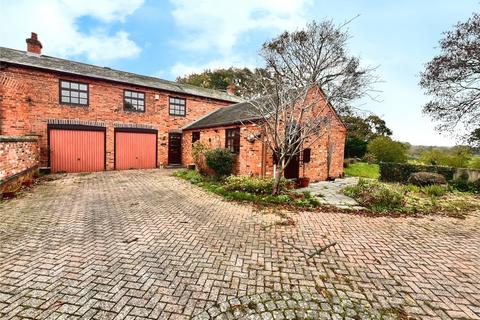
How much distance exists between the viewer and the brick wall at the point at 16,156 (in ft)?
23.6

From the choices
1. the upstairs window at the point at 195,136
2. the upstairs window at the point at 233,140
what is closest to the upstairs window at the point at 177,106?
the upstairs window at the point at 195,136

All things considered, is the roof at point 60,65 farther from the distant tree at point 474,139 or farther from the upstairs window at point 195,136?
the distant tree at point 474,139

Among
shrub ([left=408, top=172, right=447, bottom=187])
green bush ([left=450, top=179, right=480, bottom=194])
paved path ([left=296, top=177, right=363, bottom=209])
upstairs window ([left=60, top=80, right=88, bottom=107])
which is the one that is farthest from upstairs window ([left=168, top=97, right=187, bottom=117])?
green bush ([left=450, top=179, right=480, bottom=194])

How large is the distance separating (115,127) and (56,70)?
4.05 meters

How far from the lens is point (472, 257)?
399cm

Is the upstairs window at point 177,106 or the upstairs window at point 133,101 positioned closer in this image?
the upstairs window at point 133,101

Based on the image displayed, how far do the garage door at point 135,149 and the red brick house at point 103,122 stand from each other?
0.06 metres

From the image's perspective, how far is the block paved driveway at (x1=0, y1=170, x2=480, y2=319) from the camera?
2520 millimetres

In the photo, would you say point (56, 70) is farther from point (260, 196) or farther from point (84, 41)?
point (260, 196)

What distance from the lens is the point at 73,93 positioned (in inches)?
499

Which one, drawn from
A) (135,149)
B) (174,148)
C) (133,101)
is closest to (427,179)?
(174,148)

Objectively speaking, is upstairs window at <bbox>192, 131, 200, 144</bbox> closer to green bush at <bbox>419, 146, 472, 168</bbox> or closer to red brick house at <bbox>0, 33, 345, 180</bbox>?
red brick house at <bbox>0, 33, 345, 180</bbox>

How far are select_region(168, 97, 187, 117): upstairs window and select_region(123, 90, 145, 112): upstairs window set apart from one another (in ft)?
6.31

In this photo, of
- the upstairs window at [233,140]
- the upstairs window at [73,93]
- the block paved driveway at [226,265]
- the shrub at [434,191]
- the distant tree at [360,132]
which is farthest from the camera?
the distant tree at [360,132]
